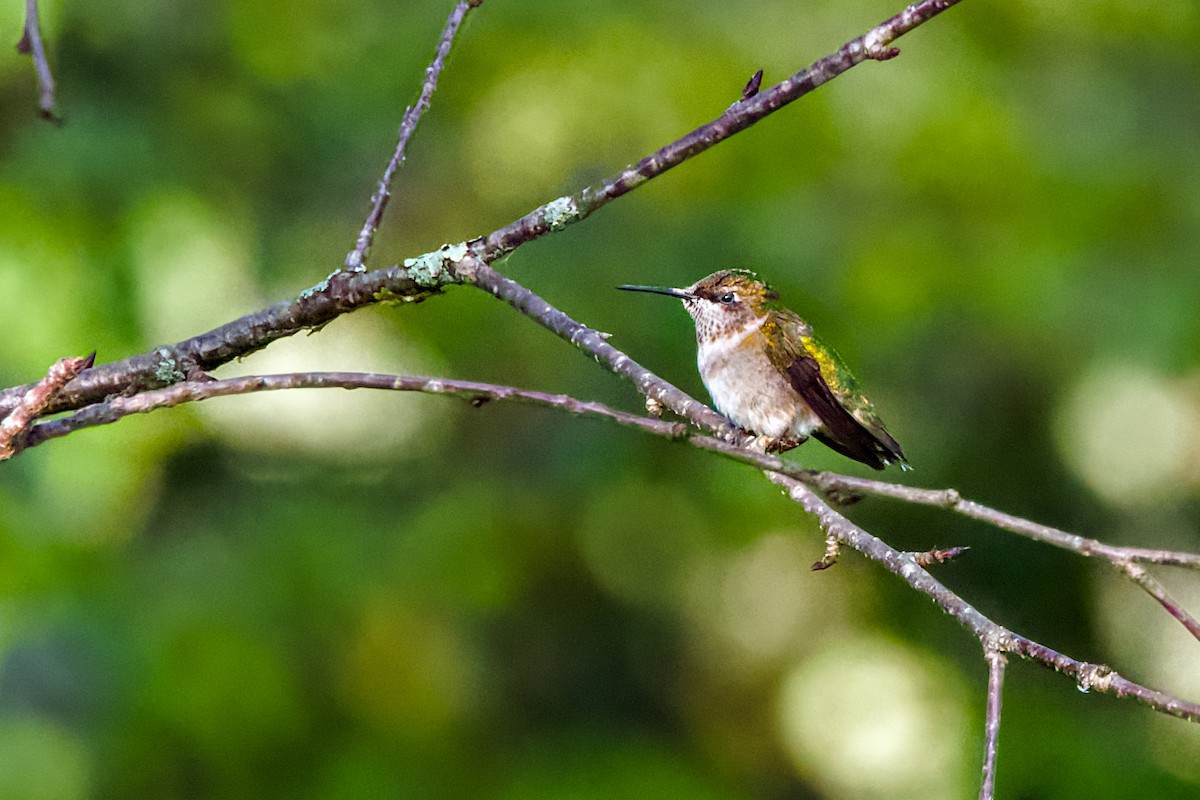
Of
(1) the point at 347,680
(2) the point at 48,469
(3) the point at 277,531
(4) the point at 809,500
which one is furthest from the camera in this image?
(1) the point at 347,680

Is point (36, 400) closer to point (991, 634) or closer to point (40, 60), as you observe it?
Result: point (40, 60)

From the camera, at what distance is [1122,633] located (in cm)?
512

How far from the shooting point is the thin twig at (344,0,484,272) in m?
2.43

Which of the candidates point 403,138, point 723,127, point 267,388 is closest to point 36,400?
point 267,388

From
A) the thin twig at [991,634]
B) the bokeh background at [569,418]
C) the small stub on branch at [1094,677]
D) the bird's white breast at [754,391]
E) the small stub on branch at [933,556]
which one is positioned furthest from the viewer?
the bokeh background at [569,418]

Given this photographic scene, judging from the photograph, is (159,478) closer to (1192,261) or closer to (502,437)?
(502,437)

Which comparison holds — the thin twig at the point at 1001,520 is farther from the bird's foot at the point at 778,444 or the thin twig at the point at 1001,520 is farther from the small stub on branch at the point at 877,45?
the bird's foot at the point at 778,444

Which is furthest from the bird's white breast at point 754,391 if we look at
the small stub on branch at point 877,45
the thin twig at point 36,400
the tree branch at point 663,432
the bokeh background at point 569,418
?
the thin twig at point 36,400

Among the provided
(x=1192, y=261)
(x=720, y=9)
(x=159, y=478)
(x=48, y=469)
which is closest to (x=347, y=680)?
(x=159, y=478)

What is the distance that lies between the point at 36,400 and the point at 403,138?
868 millimetres

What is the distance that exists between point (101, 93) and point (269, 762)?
2.77m

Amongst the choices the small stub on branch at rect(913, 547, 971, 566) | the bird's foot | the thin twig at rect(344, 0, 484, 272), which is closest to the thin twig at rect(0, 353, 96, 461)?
the thin twig at rect(344, 0, 484, 272)

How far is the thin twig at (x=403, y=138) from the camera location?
2.43 metres

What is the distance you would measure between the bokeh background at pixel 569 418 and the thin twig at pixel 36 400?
250 centimetres
